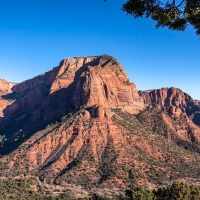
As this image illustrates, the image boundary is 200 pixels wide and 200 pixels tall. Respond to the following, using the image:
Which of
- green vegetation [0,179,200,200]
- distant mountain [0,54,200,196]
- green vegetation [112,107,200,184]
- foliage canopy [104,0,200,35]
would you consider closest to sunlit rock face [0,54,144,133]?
distant mountain [0,54,200,196]

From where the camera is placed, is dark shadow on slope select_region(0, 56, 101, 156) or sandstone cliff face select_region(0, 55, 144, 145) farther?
dark shadow on slope select_region(0, 56, 101, 156)

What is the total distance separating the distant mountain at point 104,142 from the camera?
80000mm

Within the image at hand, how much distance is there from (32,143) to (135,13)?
86185mm

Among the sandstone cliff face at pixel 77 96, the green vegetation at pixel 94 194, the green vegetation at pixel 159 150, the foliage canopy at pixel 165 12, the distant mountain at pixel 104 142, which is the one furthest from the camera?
the sandstone cliff face at pixel 77 96

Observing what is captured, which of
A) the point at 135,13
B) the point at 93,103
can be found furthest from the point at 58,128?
the point at 135,13

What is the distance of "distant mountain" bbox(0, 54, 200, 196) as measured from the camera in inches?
3150

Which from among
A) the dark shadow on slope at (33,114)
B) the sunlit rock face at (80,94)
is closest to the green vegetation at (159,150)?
the sunlit rock face at (80,94)

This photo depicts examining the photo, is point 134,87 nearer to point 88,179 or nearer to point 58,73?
point 58,73

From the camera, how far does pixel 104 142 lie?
92.2m

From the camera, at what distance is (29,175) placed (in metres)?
80.4

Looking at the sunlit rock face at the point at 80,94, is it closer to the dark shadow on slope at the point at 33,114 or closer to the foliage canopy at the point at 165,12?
the dark shadow on slope at the point at 33,114

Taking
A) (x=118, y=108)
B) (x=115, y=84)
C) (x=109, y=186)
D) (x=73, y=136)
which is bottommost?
(x=109, y=186)

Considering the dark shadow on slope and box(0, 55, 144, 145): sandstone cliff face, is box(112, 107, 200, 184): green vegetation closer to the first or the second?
box(0, 55, 144, 145): sandstone cliff face

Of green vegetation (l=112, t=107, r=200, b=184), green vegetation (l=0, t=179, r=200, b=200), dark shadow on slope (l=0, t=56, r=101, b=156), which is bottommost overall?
green vegetation (l=0, t=179, r=200, b=200)
